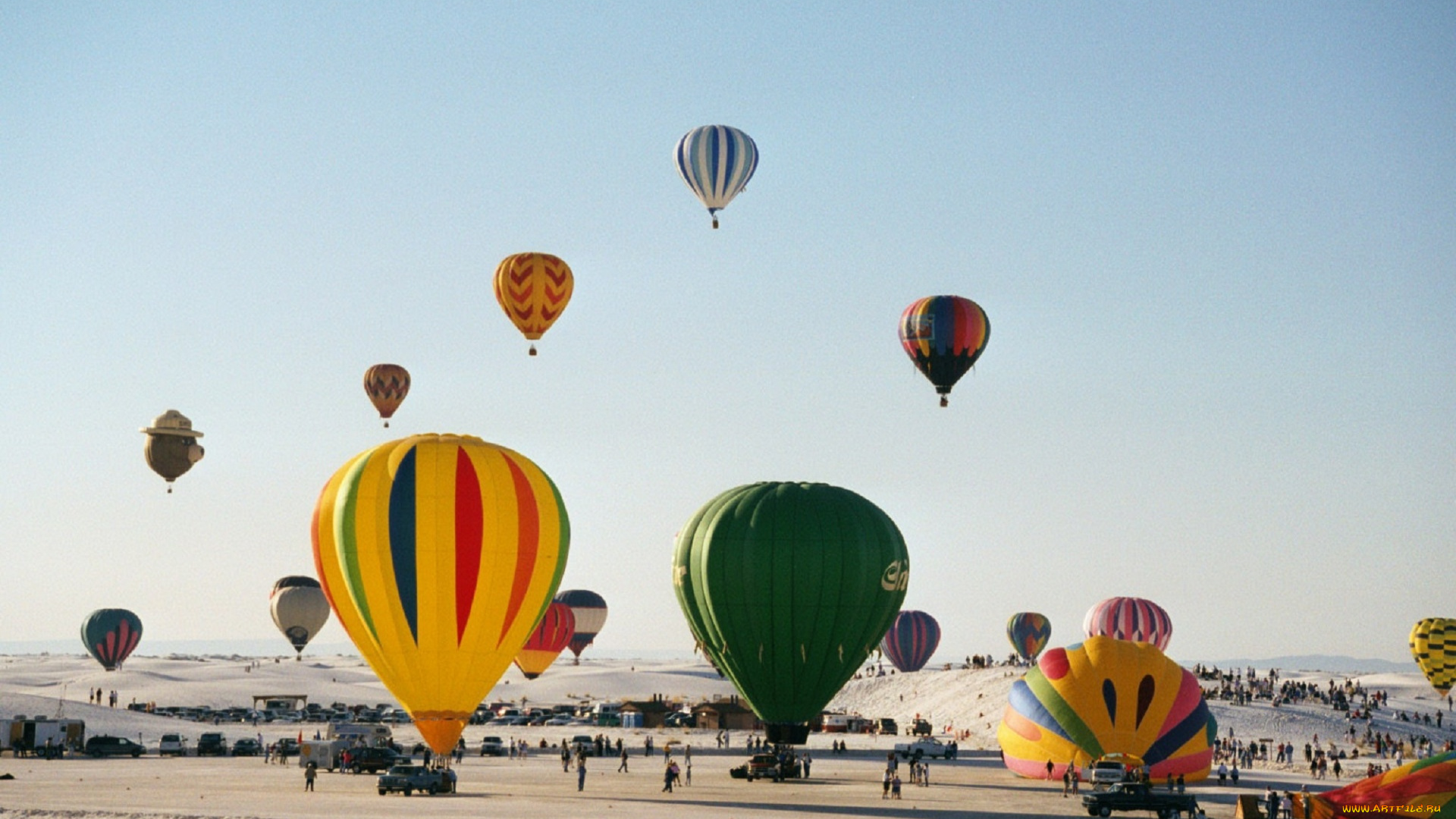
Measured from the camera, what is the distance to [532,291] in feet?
186

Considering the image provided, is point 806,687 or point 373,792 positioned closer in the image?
point 373,792

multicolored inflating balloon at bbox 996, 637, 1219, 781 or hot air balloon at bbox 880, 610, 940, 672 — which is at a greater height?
hot air balloon at bbox 880, 610, 940, 672

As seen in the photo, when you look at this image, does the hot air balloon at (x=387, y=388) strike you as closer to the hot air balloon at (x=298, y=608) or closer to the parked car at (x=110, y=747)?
the parked car at (x=110, y=747)

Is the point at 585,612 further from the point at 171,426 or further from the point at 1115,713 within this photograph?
the point at 1115,713

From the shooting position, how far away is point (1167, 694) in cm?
4556

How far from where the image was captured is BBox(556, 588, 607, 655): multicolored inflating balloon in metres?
100

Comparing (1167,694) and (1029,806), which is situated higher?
(1167,694)

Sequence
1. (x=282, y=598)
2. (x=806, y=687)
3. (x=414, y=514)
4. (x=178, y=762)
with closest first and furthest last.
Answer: (x=414, y=514)
(x=806, y=687)
(x=178, y=762)
(x=282, y=598)

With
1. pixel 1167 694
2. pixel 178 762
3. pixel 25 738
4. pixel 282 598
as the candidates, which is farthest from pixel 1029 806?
pixel 282 598

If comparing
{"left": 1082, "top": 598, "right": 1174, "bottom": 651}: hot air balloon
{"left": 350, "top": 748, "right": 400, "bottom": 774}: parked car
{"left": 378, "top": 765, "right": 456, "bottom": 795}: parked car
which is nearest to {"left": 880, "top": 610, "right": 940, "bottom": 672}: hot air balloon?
{"left": 1082, "top": 598, "right": 1174, "bottom": 651}: hot air balloon

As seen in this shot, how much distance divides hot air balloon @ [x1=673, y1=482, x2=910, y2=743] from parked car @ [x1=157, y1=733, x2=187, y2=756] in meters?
26.4

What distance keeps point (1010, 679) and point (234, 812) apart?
2224 inches

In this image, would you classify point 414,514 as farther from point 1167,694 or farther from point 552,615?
point 552,615

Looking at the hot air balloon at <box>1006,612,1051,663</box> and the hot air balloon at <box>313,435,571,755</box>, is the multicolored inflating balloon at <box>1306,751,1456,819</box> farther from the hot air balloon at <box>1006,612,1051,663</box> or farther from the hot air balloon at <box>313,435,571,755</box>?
the hot air balloon at <box>1006,612,1051,663</box>
